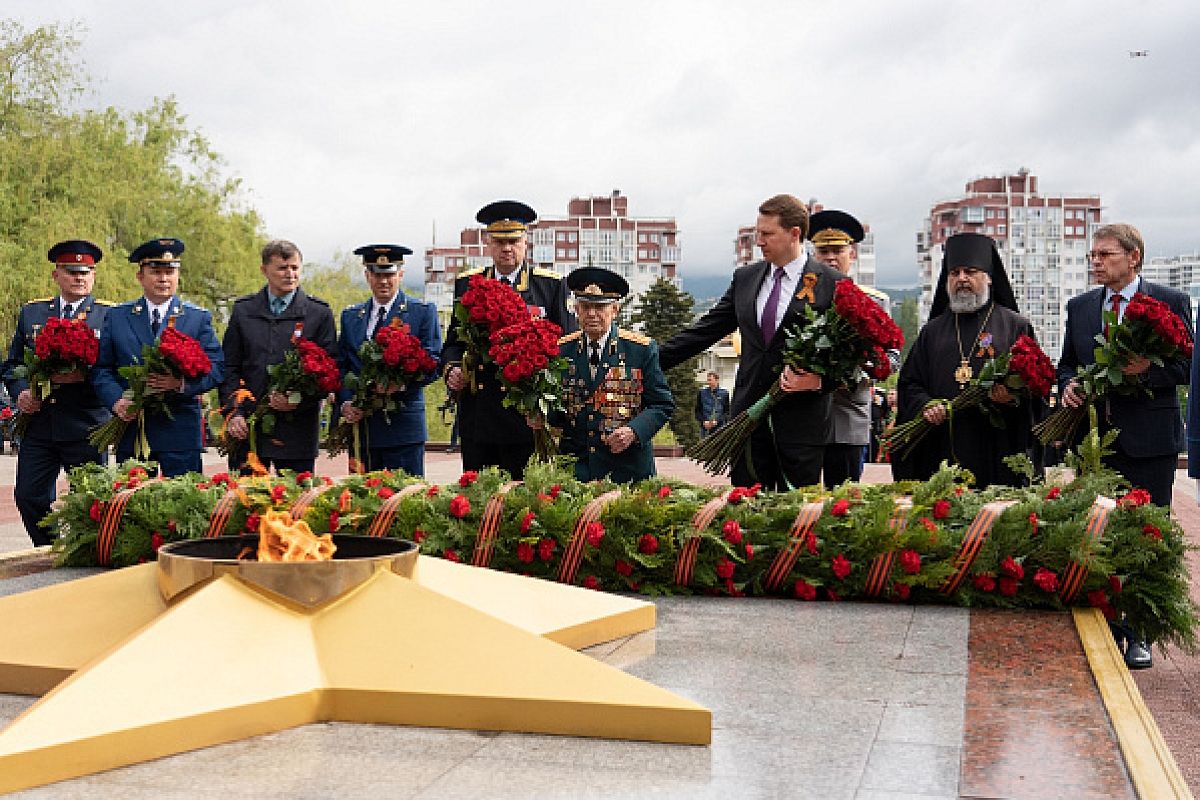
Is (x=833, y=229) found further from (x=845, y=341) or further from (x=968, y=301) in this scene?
(x=845, y=341)

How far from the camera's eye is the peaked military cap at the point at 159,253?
8648 millimetres

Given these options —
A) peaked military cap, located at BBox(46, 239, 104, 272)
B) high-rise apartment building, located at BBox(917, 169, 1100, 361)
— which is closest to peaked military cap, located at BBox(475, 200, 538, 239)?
peaked military cap, located at BBox(46, 239, 104, 272)

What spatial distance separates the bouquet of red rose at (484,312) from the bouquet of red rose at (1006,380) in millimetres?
2259

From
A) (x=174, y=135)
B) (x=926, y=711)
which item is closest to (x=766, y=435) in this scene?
(x=926, y=711)

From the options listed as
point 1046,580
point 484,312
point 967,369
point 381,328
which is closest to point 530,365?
point 484,312

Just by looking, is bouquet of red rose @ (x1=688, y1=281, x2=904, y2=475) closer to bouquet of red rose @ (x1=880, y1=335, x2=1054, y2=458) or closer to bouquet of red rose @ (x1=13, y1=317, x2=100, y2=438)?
bouquet of red rose @ (x1=880, y1=335, x2=1054, y2=458)

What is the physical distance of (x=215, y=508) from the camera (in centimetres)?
612

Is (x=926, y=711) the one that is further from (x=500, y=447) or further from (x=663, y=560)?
(x=500, y=447)

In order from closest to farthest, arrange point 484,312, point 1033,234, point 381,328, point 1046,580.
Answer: point 1046,580 → point 484,312 → point 381,328 → point 1033,234

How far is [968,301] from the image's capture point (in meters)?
7.50

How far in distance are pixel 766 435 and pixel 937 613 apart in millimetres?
1954

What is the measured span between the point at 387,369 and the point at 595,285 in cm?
146

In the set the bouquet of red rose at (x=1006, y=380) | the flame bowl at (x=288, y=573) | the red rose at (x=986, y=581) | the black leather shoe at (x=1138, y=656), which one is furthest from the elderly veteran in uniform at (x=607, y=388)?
the flame bowl at (x=288, y=573)

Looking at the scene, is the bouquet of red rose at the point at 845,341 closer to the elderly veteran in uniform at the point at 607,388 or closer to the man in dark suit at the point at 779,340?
the man in dark suit at the point at 779,340
